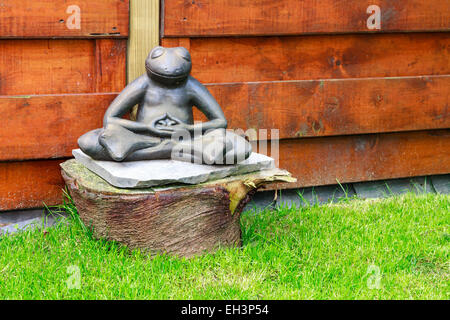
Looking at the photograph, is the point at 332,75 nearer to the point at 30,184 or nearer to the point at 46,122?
the point at 46,122

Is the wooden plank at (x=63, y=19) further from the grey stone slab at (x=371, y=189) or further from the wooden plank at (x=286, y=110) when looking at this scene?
the grey stone slab at (x=371, y=189)

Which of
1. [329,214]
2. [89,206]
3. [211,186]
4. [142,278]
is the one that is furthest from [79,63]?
[329,214]

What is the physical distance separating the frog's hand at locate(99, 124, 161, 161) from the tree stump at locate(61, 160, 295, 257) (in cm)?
17

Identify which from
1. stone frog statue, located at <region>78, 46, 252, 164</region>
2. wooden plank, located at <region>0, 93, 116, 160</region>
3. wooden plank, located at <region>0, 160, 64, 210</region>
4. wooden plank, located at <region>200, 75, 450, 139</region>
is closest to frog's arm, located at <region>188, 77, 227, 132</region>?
stone frog statue, located at <region>78, 46, 252, 164</region>

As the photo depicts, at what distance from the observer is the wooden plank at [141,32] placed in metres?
3.71

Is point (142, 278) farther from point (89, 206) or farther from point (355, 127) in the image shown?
point (355, 127)

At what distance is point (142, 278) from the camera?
295 cm

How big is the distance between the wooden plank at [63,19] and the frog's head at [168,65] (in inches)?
20.2

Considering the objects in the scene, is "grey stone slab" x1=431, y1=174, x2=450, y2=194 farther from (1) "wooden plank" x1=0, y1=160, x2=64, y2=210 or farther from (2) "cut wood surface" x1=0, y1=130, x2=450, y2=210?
(1) "wooden plank" x1=0, y1=160, x2=64, y2=210

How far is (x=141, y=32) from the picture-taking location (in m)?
3.74

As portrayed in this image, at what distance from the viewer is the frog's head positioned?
10.7 feet

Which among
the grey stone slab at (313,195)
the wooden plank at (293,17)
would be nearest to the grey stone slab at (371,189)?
the grey stone slab at (313,195)

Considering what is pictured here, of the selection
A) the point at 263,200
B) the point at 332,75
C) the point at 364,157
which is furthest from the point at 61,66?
the point at 364,157

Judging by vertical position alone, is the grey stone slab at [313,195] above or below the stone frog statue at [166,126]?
below
